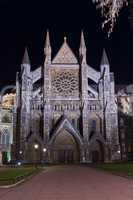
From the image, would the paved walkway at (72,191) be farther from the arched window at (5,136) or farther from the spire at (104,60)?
the arched window at (5,136)

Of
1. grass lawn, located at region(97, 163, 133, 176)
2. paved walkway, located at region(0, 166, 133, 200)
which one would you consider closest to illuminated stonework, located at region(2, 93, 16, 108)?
grass lawn, located at region(97, 163, 133, 176)

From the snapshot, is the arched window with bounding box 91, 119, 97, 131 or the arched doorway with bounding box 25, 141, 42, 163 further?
the arched window with bounding box 91, 119, 97, 131

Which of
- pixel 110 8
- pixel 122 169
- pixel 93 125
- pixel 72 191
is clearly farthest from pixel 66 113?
pixel 110 8

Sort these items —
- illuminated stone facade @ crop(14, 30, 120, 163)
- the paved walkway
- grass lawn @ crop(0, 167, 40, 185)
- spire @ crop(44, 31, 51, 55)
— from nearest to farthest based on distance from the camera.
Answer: the paved walkway, grass lawn @ crop(0, 167, 40, 185), illuminated stone facade @ crop(14, 30, 120, 163), spire @ crop(44, 31, 51, 55)

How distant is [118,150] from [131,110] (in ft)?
70.3

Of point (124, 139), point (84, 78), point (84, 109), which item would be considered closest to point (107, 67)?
point (84, 78)

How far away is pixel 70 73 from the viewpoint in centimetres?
7462

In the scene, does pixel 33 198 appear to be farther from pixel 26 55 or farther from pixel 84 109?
pixel 26 55

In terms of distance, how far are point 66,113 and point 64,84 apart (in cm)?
608

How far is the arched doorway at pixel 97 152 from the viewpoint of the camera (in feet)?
232

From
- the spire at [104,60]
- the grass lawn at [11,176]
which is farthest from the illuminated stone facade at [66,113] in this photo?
the grass lawn at [11,176]

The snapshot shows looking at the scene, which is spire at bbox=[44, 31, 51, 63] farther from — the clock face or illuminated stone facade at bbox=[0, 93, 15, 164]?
illuminated stone facade at bbox=[0, 93, 15, 164]

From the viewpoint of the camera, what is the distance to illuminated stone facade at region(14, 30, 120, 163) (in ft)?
226

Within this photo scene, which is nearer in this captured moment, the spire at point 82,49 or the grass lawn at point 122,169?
the grass lawn at point 122,169
